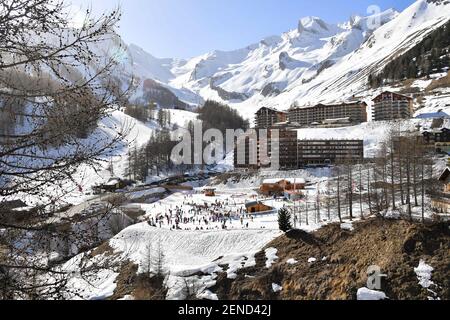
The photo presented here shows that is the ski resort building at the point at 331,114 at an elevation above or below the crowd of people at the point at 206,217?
above

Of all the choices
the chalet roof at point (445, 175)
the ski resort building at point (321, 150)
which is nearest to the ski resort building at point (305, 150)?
the ski resort building at point (321, 150)

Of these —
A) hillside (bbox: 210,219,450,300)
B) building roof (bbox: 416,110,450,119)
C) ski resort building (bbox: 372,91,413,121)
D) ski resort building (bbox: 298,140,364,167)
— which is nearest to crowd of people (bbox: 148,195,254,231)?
hillside (bbox: 210,219,450,300)

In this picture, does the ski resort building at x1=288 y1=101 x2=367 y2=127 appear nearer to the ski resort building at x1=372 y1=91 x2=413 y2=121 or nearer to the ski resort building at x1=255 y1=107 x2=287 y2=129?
the ski resort building at x1=255 y1=107 x2=287 y2=129

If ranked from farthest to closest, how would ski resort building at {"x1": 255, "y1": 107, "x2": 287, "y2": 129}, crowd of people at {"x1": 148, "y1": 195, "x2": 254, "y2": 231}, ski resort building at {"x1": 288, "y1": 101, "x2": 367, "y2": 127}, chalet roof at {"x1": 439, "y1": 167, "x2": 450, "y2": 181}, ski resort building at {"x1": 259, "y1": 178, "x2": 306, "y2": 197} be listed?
ski resort building at {"x1": 255, "y1": 107, "x2": 287, "y2": 129} < ski resort building at {"x1": 288, "y1": 101, "x2": 367, "y2": 127} < ski resort building at {"x1": 259, "y1": 178, "x2": 306, "y2": 197} < crowd of people at {"x1": 148, "y1": 195, "x2": 254, "y2": 231} < chalet roof at {"x1": 439, "y1": 167, "x2": 450, "y2": 181}

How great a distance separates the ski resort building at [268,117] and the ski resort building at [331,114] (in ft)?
15.7

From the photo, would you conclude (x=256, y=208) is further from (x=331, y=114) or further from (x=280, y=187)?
(x=331, y=114)

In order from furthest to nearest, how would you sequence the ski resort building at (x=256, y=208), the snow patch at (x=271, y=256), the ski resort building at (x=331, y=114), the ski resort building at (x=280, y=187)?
1. the ski resort building at (x=331, y=114)
2. the ski resort building at (x=280, y=187)
3. the ski resort building at (x=256, y=208)
4. the snow patch at (x=271, y=256)

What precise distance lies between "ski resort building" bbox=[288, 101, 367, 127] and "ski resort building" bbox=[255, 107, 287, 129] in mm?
4794

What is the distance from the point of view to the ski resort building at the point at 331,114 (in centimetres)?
9982

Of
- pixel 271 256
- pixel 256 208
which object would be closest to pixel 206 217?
pixel 256 208

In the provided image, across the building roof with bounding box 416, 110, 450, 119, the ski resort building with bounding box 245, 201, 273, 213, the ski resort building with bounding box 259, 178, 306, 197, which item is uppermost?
the building roof with bounding box 416, 110, 450, 119

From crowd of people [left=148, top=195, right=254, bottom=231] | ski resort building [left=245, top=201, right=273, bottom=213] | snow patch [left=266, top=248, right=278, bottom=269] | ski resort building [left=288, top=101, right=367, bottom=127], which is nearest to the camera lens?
snow patch [left=266, top=248, right=278, bottom=269]

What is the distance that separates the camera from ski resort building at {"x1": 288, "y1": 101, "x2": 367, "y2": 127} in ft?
327

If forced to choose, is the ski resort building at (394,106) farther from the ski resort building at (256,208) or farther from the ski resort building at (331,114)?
the ski resort building at (256,208)
